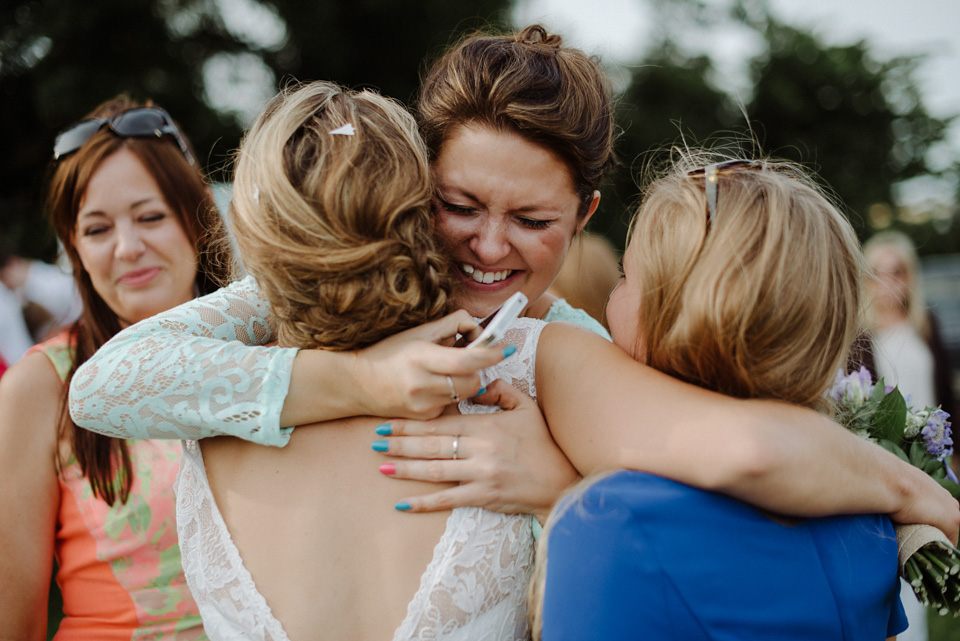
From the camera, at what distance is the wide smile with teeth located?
2.27 meters

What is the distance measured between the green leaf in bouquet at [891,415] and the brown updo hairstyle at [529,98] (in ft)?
3.59

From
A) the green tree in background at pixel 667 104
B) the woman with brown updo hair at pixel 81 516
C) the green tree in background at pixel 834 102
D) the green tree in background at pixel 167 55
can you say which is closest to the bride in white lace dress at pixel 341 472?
the woman with brown updo hair at pixel 81 516

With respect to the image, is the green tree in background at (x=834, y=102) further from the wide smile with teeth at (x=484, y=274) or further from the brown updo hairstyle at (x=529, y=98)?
the wide smile with teeth at (x=484, y=274)

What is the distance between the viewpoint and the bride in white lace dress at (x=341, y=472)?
Result: 56.7 inches

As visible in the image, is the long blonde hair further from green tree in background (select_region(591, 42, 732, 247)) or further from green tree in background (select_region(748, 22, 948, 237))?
green tree in background (select_region(748, 22, 948, 237))

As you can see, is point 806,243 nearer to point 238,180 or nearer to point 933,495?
point 933,495

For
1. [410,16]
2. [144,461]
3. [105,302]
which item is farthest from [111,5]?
[144,461]

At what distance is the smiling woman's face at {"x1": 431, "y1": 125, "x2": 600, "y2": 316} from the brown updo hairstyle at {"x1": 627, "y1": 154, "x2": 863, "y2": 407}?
554 mm

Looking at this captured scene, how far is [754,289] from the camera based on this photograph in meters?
1.47

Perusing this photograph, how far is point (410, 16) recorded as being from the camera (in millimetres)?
12602

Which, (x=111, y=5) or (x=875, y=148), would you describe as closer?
(x=111, y=5)

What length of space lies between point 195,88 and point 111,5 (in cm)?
159

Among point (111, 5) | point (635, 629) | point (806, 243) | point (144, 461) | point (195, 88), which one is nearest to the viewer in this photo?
point (635, 629)

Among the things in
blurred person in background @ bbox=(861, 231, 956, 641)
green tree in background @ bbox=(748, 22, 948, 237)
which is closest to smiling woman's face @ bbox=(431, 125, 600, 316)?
blurred person in background @ bbox=(861, 231, 956, 641)
